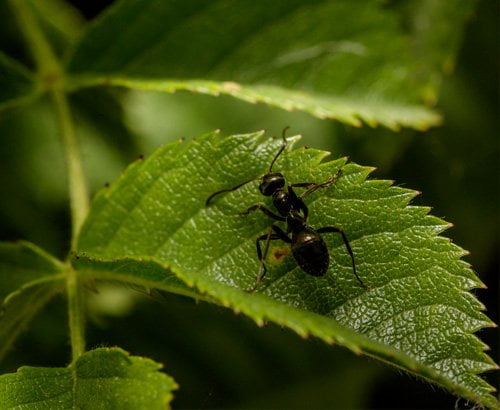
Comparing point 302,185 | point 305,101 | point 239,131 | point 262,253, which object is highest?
point 239,131

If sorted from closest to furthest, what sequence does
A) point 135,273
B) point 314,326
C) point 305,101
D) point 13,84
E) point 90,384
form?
point 314,326
point 90,384
point 135,273
point 305,101
point 13,84

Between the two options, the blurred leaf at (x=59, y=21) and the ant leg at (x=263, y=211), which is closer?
the ant leg at (x=263, y=211)

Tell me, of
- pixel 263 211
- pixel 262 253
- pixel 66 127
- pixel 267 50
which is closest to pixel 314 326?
pixel 262 253

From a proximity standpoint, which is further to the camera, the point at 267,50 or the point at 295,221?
the point at 267,50

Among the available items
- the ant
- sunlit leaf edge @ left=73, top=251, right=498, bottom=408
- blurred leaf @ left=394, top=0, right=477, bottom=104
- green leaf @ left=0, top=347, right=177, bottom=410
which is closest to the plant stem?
green leaf @ left=0, top=347, right=177, bottom=410

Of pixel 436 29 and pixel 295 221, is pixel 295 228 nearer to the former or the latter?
pixel 295 221

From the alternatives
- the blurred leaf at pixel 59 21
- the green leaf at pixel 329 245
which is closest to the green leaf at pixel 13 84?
the blurred leaf at pixel 59 21

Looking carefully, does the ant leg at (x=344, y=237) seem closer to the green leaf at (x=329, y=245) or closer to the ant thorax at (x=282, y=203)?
the green leaf at (x=329, y=245)
